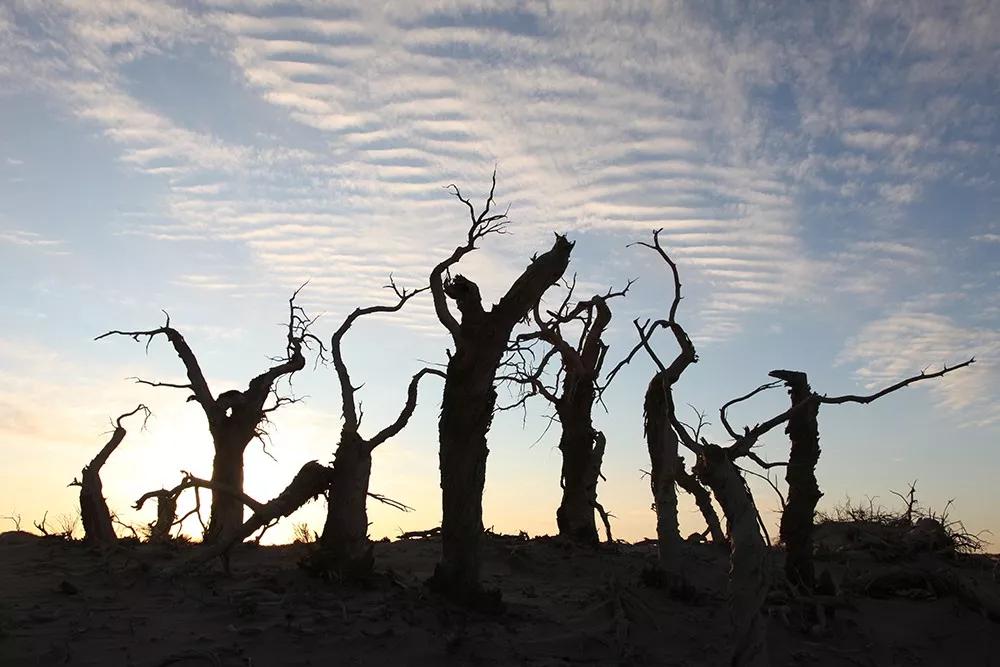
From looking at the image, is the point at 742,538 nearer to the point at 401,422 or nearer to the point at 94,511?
the point at 401,422

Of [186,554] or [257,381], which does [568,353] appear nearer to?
[257,381]

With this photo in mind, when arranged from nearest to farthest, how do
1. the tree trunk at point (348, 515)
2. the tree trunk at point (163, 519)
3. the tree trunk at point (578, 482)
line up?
1. the tree trunk at point (348, 515)
2. the tree trunk at point (163, 519)
3. the tree trunk at point (578, 482)

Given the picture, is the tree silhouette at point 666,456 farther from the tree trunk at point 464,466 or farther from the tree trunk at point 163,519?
the tree trunk at point 163,519

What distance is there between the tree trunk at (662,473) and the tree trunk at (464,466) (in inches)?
130

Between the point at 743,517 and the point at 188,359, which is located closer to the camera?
the point at 743,517

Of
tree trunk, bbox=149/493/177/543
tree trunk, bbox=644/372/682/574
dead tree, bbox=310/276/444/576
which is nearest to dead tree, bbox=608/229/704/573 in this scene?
tree trunk, bbox=644/372/682/574

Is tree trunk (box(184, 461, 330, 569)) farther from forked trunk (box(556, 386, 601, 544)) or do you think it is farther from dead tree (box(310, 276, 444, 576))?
forked trunk (box(556, 386, 601, 544))

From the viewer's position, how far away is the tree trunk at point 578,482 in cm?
2012

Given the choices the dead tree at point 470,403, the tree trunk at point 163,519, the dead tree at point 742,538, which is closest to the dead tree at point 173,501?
the tree trunk at point 163,519

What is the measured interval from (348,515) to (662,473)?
18.7 feet

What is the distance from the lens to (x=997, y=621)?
1372 cm

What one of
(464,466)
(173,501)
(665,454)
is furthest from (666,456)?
(173,501)

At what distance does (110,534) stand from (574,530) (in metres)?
10.6

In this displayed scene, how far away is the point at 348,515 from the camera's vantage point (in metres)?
14.5
